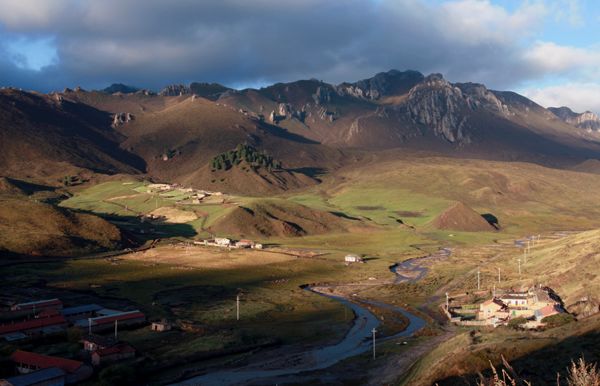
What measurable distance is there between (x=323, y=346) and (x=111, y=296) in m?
48.9

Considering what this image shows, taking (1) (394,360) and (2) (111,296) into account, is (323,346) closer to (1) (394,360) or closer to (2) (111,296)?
(1) (394,360)

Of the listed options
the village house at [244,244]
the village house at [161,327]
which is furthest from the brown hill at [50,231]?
the village house at [161,327]

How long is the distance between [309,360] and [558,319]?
3584 cm

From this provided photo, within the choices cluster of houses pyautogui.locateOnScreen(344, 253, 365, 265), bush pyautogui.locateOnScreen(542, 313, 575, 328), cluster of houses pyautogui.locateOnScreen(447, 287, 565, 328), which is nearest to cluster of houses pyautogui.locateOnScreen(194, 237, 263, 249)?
cluster of houses pyautogui.locateOnScreen(344, 253, 365, 265)

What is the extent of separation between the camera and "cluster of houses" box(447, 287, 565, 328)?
280 feet

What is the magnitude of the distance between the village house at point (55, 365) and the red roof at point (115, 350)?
3529mm

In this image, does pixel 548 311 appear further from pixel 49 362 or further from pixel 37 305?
pixel 37 305

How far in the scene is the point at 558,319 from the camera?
80.2 meters

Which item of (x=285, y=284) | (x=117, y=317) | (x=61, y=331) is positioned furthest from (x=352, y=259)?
(x=61, y=331)

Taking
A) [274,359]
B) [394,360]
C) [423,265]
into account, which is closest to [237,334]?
[274,359]

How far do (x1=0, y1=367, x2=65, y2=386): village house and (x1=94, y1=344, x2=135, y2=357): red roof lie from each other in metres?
7.02

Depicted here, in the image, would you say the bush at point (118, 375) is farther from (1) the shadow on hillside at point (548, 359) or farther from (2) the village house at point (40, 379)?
(1) the shadow on hillside at point (548, 359)

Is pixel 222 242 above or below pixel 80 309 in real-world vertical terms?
above

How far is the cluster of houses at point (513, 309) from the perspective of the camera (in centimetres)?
8549
